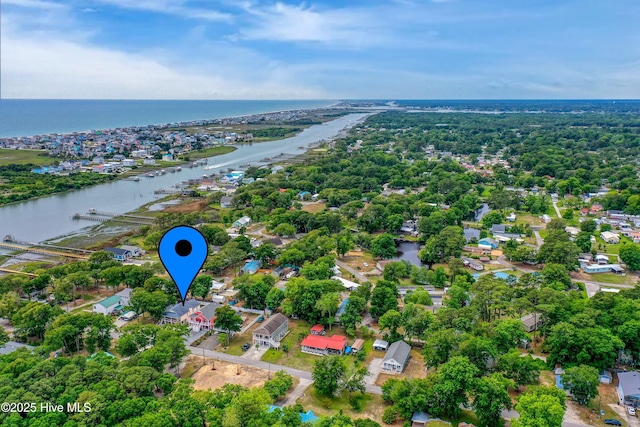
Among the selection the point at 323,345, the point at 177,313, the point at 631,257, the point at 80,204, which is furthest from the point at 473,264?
the point at 80,204

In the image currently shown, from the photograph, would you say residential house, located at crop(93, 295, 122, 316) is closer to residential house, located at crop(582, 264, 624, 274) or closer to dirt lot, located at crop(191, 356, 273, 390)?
dirt lot, located at crop(191, 356, 273, 390)

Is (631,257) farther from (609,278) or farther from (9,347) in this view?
(9,347)

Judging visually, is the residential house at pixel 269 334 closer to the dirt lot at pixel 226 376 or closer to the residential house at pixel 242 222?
the dirt lot at pixel 226 376

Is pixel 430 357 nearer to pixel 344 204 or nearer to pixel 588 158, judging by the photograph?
pixel 344 204

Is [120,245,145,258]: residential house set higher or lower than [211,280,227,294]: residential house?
higher


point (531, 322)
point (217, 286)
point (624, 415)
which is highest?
point (531, 322)

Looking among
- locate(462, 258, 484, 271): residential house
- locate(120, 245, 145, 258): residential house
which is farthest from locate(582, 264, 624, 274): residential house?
locate(120, 245, 145, 258): residential house

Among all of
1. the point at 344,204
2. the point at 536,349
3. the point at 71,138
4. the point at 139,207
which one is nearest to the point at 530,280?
the point at 536,349
